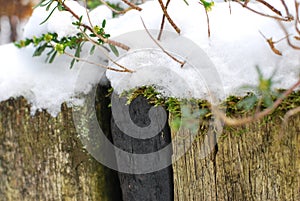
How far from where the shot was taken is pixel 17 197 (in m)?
1.64

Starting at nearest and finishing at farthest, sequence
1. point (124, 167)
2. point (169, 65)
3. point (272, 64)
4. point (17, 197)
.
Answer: point (272, 64) < point (169, 65) < point (124, 167) < point (17, 197)

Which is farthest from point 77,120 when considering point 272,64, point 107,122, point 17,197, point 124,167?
point 272,64

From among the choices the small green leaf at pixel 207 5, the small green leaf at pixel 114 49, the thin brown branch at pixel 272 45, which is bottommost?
the thin brown branch at pixel 272 45

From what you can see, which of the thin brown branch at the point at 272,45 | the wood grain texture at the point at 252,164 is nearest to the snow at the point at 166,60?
the thin brown branch at the point at 272,45

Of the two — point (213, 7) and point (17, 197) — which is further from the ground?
point (213, 7)

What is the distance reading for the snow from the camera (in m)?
1.24

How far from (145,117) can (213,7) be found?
1.47 ft

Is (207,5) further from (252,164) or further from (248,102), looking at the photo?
(252,164)

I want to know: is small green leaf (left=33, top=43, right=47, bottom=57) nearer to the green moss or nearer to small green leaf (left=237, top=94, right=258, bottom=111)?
the green moss

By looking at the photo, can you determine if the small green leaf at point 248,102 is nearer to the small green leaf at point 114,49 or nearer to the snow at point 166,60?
the snow at point 166,60

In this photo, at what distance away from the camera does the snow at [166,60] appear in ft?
4.06

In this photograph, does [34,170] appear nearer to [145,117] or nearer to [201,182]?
[145,117]

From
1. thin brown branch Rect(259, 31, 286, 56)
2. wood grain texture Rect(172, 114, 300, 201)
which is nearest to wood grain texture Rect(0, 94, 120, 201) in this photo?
wood grain texture Rect(172, 114, 300, 201)

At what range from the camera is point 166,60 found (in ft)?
4.48
